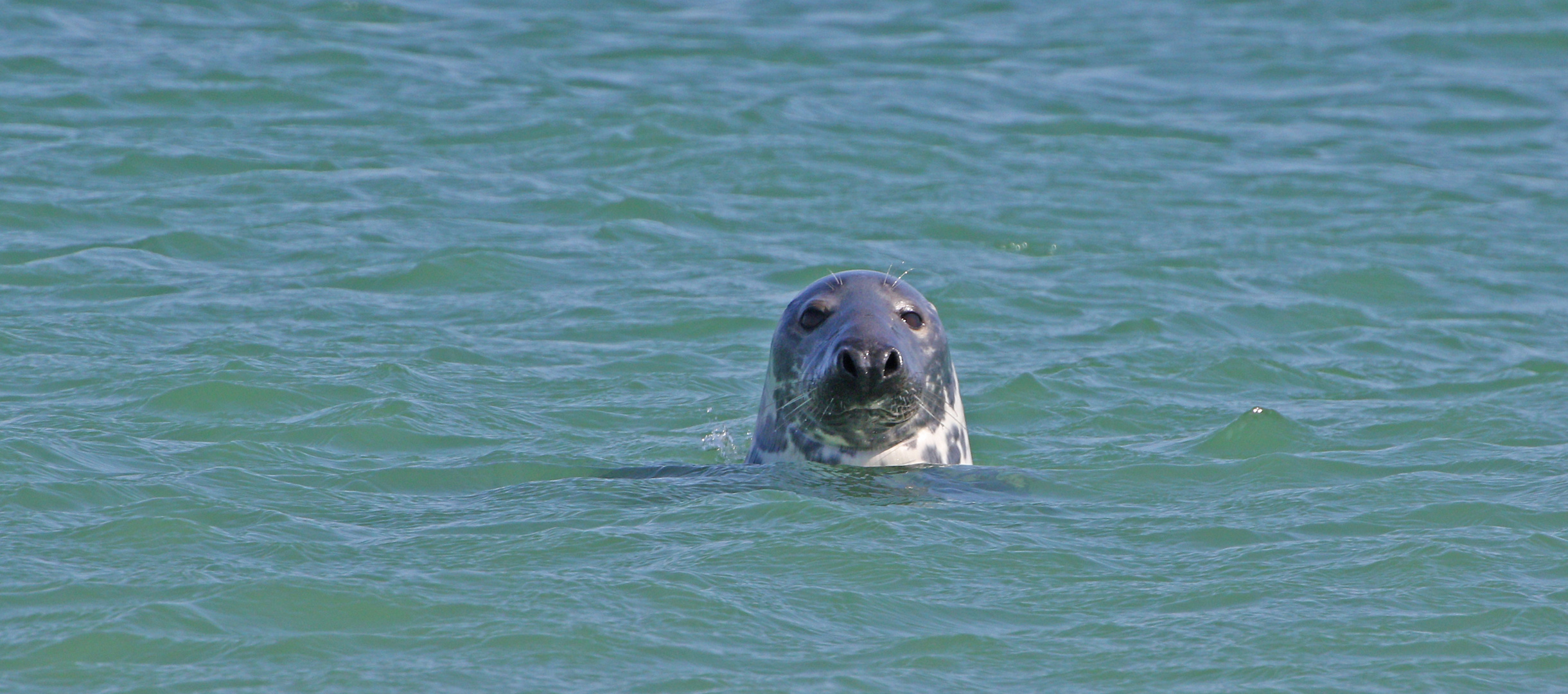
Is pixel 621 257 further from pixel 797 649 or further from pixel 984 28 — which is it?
pixel 984 28

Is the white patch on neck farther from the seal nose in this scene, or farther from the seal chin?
the seal nose

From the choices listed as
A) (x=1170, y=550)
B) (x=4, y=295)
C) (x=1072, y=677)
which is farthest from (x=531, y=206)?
(x=1072, y=677)

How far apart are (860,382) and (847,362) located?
0.31 ft

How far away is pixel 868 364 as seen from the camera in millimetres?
6699

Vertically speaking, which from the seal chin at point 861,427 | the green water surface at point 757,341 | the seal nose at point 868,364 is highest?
the seal nose at point 868,364

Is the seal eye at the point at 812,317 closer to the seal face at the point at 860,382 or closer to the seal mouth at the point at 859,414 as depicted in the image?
the seal face at the point at 860,382

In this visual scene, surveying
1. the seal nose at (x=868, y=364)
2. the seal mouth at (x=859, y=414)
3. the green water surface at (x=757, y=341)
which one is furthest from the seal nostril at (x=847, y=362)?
the green water surface at (x=757, y=341)

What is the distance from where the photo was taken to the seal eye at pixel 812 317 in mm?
7168

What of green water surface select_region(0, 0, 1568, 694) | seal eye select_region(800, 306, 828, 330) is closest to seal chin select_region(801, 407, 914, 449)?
green water surface select_region(0, 0, 1568, 694)

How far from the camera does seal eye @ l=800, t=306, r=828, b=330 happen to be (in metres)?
7.17

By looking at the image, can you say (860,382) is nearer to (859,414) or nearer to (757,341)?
(859,414)

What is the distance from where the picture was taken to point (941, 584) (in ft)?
19.4

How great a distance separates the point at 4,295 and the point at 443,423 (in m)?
3.07

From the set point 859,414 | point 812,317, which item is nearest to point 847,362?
point 859,414
